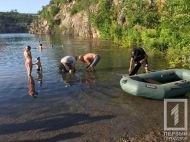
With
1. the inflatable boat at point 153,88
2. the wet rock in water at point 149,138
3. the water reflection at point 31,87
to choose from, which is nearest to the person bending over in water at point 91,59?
the water reflection at point 31,87

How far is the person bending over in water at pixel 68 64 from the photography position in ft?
63.5

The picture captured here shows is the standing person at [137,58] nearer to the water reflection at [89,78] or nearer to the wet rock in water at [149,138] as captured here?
the water reflection at [89,78]

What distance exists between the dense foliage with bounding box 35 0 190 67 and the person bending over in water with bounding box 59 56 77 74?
6.42 meters

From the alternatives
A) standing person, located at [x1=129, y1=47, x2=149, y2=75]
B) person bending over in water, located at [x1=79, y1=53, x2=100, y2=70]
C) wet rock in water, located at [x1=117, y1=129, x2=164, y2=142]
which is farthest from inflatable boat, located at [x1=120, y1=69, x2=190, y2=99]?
person bending over in water, located at [x1=79, y1=53, x2=100, y2=70]

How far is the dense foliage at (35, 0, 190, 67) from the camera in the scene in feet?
67.0

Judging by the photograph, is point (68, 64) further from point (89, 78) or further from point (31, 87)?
point (31, 87)

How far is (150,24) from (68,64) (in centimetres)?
2016

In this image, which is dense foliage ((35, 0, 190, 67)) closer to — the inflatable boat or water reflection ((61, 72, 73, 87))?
the inflatable boat

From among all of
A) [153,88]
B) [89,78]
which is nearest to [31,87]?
[89,78]

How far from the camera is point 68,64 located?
1970 centimetres

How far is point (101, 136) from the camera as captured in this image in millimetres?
9852

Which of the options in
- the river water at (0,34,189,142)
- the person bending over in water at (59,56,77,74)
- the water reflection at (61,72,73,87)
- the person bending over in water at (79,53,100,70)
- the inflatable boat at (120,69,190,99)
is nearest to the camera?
the river water at (0,34,189,142)

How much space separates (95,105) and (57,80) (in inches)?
220

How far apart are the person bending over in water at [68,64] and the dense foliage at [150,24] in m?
6.42
